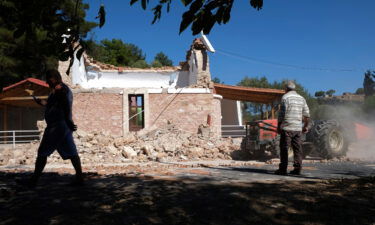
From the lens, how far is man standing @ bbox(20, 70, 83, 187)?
4395 mm

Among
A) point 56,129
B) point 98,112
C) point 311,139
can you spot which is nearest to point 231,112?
point 98,112

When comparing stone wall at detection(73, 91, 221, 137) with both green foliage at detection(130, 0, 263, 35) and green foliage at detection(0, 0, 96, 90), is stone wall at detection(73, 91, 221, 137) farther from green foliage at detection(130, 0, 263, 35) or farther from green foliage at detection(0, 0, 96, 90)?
green foliage at detection(130, 0, 263, 35)

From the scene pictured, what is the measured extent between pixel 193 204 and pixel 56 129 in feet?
7.54

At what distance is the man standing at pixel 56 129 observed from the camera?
4.39 m

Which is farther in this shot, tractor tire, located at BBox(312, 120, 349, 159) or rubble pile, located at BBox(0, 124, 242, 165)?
rubble pile, located at BBox(0, 124, 242, 165)

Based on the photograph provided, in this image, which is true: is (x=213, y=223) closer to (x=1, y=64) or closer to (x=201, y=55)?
(x=201, y=55)

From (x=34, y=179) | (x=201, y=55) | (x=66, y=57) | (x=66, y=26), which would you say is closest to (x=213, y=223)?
(x=66, y=57)

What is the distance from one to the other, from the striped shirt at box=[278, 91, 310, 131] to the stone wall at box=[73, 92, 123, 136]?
9.99m

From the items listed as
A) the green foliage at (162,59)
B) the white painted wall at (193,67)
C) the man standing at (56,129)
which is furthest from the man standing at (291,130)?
the green foliage at (162,59)

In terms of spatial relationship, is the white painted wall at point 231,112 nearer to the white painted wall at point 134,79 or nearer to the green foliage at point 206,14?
the white painted wall at point 134,79

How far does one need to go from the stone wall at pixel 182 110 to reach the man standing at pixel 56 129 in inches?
401

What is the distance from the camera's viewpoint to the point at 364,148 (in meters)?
12.0

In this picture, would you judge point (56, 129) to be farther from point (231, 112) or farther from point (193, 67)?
point (231, 112)

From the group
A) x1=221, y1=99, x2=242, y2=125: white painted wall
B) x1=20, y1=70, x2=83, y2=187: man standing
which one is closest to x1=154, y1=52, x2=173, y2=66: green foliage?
x1=221, y1=99, x2=242, y2=125: white painted wall
